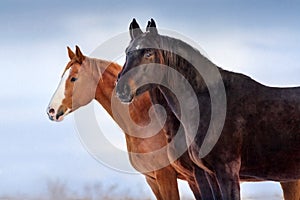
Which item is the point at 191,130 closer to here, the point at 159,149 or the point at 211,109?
the point at 211,109

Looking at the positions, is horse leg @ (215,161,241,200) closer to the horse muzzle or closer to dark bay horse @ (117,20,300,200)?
dark bay horse @ (117,20,300,200)

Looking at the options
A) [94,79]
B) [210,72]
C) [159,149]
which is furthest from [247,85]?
[94,79]

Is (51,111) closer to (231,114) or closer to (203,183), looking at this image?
(203,183)

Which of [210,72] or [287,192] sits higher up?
[210,72]

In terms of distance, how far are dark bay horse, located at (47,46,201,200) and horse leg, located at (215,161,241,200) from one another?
44.4 inches

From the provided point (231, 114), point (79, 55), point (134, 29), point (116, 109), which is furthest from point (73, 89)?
point (231, 114)

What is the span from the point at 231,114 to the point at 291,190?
174 cm

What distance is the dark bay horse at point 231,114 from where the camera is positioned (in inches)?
188

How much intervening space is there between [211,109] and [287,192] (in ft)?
6.04

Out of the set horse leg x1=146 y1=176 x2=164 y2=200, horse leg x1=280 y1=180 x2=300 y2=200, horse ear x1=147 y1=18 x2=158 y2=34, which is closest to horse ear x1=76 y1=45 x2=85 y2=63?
horse leg x1=146 y1=176 x2=164 y2=200

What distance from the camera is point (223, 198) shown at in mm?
4676

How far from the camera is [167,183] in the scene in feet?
20.0

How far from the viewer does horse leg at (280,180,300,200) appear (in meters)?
6.16

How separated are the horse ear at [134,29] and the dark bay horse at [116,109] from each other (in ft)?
3.99
